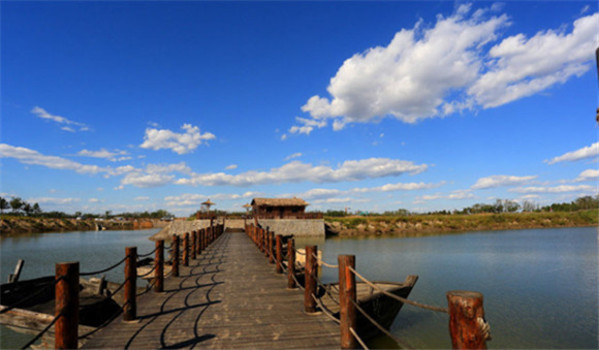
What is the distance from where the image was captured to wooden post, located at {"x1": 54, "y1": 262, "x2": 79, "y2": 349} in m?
3.89

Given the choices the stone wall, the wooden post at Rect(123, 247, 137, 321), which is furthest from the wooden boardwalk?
the stone wall

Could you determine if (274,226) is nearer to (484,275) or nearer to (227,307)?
(484,275)

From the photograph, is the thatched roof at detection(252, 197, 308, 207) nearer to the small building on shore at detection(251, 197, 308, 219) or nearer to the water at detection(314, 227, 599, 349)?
the small building on shore at detection(251, 197, 308, 219)

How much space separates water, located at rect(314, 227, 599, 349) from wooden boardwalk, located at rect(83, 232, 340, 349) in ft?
13.0

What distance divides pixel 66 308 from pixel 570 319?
47.9ft

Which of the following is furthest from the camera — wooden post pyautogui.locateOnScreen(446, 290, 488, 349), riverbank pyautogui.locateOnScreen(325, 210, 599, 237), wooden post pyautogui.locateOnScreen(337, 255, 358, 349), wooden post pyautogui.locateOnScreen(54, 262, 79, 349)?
riverbank pyautogui.locateOnScreen(325, 210, 599, 237)

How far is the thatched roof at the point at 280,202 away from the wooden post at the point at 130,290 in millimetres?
39782

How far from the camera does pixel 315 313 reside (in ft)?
19.3

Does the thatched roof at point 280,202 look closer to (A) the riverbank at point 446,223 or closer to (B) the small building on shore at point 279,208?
(B) the small building on shore at point 279,208

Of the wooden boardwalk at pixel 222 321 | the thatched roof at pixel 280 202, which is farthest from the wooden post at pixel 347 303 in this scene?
the thatched roof at pixel 280 202

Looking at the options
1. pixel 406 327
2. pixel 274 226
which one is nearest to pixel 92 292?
pixel 406 327

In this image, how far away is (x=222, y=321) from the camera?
18.0ft

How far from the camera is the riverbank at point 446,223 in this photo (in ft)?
173

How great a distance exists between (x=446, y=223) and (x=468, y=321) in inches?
2475
